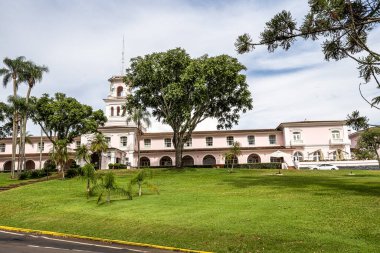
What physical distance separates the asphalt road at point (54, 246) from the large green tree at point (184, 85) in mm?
25283

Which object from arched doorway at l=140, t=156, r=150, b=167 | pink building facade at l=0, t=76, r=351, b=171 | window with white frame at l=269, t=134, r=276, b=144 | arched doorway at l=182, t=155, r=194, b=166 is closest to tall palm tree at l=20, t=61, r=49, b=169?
pink building facade at l=0, t=76, r=351, b=171

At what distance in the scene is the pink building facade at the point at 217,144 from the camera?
2226 inches

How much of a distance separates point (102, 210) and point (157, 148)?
42.2 metres

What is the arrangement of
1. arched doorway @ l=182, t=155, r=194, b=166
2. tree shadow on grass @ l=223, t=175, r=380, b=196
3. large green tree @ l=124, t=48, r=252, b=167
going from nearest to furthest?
tree shadow on grass @ l=223, t=175, r=380, b=196 < large green tree @ l=124, t=48, r=252, b=167 < arched doorway @ l=182, t=155, r=194, b=166

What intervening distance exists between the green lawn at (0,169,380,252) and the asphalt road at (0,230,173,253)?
35.4 inches

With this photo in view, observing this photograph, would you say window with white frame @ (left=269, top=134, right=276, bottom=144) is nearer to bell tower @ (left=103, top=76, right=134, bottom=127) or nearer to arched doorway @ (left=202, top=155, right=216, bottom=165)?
arched doorway @ (left=202, top=155, right=216, bottom=165)

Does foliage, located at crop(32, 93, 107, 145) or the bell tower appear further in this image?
the bell tower

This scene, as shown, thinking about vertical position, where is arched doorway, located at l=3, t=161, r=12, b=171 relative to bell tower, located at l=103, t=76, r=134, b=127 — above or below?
below

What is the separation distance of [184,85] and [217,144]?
23.7 m

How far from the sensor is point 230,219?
13547 mm

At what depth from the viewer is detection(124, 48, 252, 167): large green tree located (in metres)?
37.5

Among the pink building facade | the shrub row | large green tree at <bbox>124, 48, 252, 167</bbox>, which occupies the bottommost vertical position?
the shrub row

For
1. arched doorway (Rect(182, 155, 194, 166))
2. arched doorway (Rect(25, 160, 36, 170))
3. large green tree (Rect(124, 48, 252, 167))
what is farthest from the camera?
arched doorway (Rect(25, 160, 36, 170))

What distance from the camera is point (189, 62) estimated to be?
39.1 m
